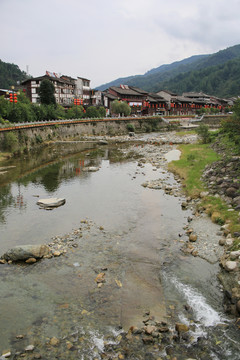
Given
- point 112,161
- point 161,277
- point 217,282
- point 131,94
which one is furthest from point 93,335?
point 131,94

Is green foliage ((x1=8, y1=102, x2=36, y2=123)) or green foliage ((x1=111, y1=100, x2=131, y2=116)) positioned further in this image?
green foliage ((x1=111, y1=100, x2=131, y2=116))

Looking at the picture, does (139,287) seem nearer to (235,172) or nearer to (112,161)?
(235,172)

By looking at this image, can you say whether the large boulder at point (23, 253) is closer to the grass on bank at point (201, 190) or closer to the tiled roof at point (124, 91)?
the grass on bank at point (201, 190)

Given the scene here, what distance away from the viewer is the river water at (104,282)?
30.2 ft

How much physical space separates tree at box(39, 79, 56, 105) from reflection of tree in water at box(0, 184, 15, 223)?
52.1m

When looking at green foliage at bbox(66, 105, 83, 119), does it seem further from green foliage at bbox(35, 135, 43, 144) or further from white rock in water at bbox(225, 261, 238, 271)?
white rock in water at bbox(225, 261, 238, 271)

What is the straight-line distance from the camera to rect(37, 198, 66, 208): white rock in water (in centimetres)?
2262

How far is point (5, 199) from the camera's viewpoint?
80.6 ft

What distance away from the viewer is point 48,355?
8641mm

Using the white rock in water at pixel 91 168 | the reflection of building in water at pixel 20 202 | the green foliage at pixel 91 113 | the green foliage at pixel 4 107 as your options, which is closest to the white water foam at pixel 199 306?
the reflection of building in water at pixel 20 202

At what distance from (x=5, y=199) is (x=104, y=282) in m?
15.8

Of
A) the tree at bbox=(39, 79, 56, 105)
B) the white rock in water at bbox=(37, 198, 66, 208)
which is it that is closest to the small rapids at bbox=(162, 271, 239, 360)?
the white rock in water at bbox=(37, 198, 66, 208)

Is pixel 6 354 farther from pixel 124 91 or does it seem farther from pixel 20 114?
pixel 124 91

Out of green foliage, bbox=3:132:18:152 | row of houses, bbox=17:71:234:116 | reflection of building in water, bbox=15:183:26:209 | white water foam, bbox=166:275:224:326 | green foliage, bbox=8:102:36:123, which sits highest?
row of houses, bbox=17:71:234:116
